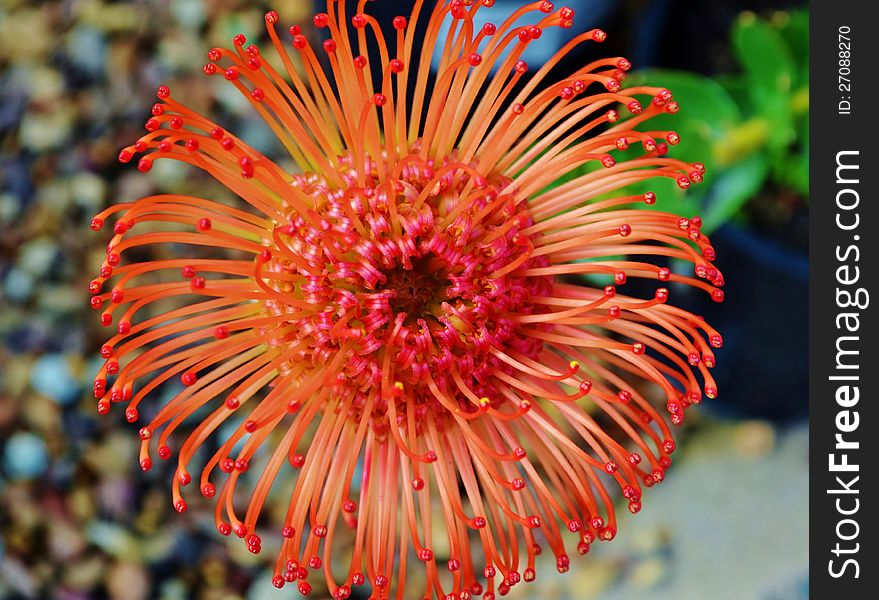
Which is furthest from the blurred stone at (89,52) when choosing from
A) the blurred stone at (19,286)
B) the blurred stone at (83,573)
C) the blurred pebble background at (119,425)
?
the blurred stone at (83,573)

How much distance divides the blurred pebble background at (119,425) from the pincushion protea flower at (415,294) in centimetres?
40

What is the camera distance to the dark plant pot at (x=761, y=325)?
0.82 m

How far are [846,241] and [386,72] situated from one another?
1.40 ft

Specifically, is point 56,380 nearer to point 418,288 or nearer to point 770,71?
point 418,288

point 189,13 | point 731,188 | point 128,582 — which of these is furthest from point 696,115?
point 128,582

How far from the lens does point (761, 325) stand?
882 millimetres

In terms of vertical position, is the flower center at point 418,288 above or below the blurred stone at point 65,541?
above

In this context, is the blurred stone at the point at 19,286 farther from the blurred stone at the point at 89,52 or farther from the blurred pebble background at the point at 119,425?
the blurred stone at the point at 89,52

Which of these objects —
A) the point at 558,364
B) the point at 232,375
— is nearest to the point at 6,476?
the point at 232,375

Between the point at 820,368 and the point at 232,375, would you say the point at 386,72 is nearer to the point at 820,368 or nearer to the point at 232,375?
the point at 232,375

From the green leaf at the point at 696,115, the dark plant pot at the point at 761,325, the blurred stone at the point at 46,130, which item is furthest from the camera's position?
the blurred stone at the point at 46,130

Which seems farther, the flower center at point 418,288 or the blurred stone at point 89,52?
the blurred stone at point 89,52

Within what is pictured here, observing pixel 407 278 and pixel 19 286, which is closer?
pixel 407 278

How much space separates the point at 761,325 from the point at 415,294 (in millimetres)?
517
